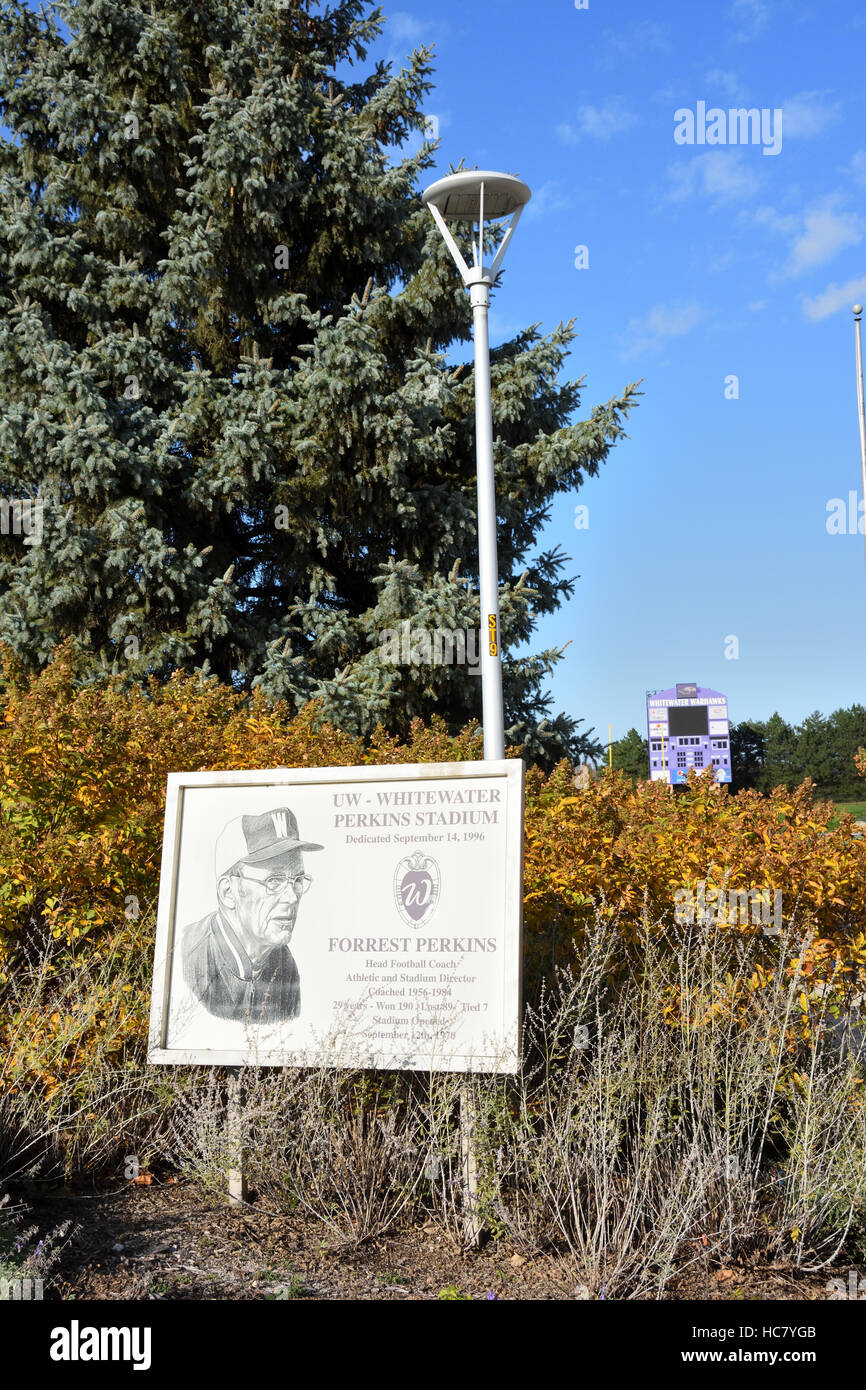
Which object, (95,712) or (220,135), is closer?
(95,712)

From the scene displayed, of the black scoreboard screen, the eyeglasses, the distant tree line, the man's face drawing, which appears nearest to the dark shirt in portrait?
the man's face drawing

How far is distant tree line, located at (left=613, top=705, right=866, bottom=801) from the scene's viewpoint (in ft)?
181

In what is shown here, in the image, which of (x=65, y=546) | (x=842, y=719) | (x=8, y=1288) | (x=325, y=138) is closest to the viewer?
(x=8, y=1288)

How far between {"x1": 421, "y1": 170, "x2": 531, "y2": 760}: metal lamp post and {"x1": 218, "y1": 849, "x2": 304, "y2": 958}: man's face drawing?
271 cm

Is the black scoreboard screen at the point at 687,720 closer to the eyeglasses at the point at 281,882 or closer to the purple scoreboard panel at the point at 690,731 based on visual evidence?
the purple scoreboard panel at the point at 690,731

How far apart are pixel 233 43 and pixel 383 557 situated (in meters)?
5.74

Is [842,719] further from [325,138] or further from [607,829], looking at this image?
[607,829]

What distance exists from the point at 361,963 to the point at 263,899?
499 mm

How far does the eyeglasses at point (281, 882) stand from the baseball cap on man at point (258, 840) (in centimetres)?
7

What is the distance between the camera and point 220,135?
10719mm

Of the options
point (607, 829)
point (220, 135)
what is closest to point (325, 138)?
point (220, 135)

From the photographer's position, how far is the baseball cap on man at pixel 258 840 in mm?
4207

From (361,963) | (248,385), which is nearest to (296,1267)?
(361,963)

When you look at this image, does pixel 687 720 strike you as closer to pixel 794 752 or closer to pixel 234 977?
pixel 794 752
